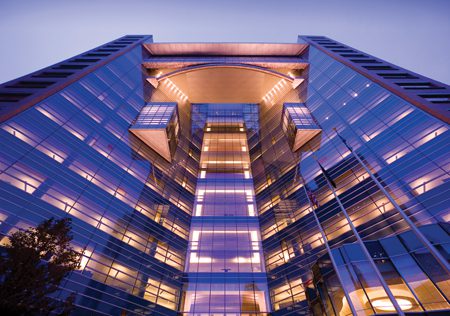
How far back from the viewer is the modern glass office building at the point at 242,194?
1554 cm

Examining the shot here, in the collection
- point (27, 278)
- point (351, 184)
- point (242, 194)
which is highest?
point (242, 194)

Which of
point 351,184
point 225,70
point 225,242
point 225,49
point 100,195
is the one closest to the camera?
point 100,195

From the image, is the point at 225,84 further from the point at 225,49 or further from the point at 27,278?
the point at 27,278

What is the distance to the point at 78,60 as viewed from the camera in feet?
133

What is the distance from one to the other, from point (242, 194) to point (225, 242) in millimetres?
9015

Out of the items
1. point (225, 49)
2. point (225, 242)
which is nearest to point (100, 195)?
point (225, 242)

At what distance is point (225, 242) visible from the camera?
27.7 meters

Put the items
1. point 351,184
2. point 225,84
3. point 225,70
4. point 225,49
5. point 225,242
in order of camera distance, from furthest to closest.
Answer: point 225,84
point 225,49
point 225,70
point 225,242
point 351,184

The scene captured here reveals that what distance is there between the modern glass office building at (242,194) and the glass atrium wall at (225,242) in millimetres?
149

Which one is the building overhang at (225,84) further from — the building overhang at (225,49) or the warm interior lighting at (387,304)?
the warm interior lighting at (387,304)

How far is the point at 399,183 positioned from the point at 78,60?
47.2 m

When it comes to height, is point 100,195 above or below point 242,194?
below

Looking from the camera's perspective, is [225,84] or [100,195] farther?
[225,84]

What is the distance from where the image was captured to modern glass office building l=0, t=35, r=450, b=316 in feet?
51.0
